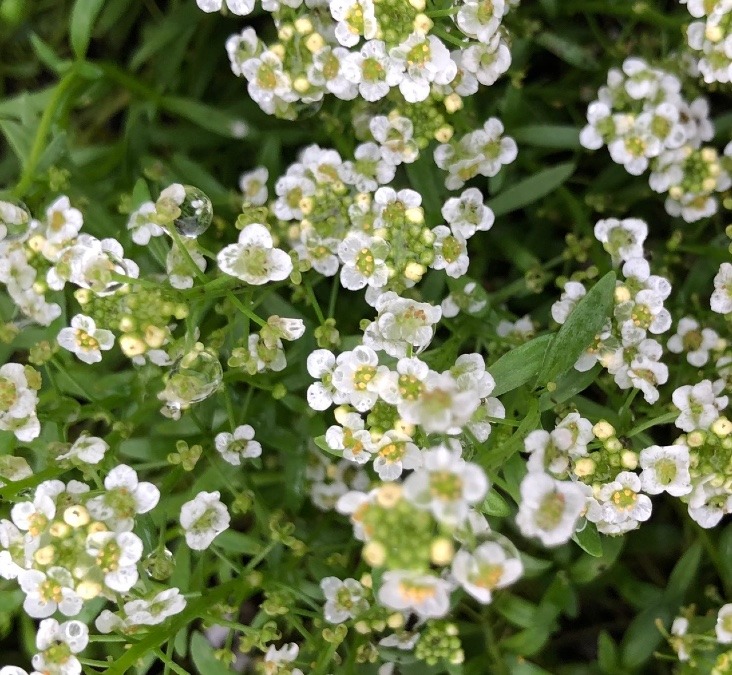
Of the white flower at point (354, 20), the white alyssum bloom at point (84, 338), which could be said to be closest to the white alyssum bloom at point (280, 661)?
the white alyssum bloom at point (84, 338)

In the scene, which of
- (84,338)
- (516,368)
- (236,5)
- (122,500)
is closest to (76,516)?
(122,500)

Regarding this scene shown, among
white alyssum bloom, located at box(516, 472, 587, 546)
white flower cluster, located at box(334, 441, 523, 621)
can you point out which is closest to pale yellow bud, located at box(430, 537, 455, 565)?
white flower cluster, located at box(334, 441, 523, 621)

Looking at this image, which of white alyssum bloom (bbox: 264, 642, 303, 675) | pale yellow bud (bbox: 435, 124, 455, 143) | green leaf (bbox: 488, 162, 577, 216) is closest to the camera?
white alyssum bloom (bbox: 264, 642, 303, 675)

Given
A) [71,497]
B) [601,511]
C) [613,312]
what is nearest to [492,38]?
[613,312]

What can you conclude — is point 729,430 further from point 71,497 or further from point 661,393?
point 71,497

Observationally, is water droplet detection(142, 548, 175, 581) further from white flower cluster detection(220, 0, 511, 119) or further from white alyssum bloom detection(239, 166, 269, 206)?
white flower cluster detection(220, 0, 511, 119)

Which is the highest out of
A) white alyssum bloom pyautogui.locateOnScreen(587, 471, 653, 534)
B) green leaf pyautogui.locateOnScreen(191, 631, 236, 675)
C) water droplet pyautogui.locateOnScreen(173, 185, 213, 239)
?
water droplet pyautogui.locateOnScreen(173, 185, 213, 239)

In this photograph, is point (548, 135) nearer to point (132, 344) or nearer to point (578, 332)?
point (578, 332)
